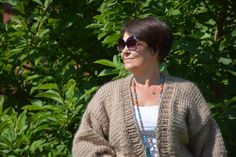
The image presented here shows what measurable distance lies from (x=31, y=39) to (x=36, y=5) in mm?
385

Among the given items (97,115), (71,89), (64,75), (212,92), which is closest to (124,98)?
(97,115)

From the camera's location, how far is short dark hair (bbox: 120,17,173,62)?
2750 mm

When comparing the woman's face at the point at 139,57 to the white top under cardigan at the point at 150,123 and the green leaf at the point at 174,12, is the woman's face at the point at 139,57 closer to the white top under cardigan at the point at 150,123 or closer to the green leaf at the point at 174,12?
the white top under cardigan at the point at 150,123

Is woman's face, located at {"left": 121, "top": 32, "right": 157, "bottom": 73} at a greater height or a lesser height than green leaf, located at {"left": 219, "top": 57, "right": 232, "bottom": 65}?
greater

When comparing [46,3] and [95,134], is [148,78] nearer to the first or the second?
[95,134]

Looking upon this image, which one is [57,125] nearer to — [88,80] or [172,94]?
[88,80]

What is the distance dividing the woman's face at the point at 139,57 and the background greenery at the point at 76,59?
643 millimetres

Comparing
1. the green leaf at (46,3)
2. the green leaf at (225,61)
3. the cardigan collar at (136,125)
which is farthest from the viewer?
the green leaf at (46,3)

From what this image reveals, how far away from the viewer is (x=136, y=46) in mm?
2729

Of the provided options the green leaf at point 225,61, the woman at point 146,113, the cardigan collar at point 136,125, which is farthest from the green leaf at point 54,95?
the green leaf at point 225,61

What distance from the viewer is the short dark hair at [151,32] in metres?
2.75

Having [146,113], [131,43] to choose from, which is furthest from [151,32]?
[146,113]

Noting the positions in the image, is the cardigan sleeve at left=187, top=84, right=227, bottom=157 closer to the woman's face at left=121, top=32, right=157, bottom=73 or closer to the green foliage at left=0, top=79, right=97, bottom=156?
the woman's face at left=121, top=32, right=157, bottom=73

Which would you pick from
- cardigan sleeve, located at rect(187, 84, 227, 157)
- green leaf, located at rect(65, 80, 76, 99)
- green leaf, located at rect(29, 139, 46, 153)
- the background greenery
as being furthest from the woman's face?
green leaf, located at rect(29, 139, 46, 153)
